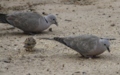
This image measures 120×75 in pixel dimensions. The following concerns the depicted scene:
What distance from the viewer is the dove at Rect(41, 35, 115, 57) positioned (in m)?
6.76

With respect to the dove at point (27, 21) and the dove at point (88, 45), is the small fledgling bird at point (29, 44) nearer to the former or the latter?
the dove at point (88, 45)

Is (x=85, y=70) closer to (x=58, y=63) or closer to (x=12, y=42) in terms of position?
(x=58, y=63)

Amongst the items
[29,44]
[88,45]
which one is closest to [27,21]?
[29,44]

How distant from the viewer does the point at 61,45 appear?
780 cm

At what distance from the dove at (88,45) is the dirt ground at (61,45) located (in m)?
0.12

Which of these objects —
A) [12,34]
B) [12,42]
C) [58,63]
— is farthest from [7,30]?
[58,63]

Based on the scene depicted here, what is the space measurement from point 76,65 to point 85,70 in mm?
290

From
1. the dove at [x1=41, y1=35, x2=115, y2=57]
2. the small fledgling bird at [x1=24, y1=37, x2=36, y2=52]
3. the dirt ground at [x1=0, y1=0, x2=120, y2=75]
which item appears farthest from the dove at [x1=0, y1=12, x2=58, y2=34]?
the dove at [x1=41, y1=35, x2=115, y2=57]

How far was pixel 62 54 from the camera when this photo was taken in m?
7.17

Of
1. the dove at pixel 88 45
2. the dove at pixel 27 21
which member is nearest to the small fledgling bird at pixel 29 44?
the dove at pixel 88 45

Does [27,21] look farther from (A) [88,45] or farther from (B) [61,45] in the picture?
(A) [88,45]

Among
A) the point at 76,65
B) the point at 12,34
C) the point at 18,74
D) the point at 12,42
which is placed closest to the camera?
the point at 18,74

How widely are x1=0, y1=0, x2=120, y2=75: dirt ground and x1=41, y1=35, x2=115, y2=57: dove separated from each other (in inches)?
4.8

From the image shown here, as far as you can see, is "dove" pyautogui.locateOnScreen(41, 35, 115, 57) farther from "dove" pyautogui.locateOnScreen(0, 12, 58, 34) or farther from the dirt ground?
"dove" pyautogui.locateOnScreen(0, 12, 58, 34)
